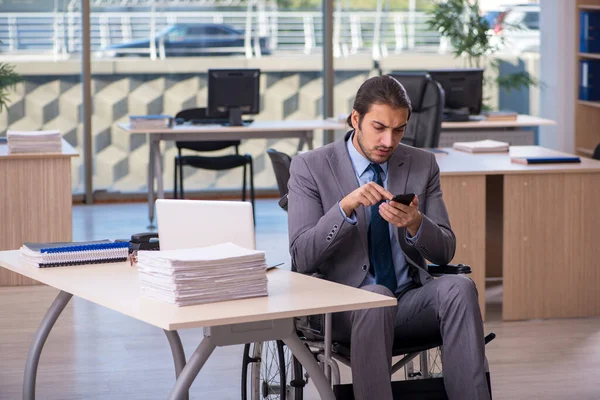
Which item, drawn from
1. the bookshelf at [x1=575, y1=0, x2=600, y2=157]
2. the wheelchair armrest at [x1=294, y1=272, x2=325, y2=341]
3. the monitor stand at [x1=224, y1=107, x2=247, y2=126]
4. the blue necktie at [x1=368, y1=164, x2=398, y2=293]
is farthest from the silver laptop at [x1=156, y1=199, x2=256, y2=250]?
the bookshelf at [x1=575, y1=0, x2=600, y2=157]

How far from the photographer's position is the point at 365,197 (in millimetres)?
3080

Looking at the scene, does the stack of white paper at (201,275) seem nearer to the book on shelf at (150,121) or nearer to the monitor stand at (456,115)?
the book on shelf at (150,121)

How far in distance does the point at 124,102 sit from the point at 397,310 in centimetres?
680

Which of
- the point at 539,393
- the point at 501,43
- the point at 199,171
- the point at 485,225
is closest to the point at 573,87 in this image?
the point at 501,43

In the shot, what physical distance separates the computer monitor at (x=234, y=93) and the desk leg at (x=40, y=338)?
4589 millimetres

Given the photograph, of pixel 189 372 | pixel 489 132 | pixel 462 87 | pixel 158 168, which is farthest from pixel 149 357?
pixel 489 132

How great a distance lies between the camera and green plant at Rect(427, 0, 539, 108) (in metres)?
9.45

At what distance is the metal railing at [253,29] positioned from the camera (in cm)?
951

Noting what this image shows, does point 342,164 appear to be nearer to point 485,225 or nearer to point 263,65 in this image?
point 485,225

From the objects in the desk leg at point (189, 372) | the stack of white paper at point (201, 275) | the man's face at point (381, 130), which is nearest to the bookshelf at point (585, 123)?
the man's face at point (381, 130)

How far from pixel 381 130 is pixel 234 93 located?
493 centimetres

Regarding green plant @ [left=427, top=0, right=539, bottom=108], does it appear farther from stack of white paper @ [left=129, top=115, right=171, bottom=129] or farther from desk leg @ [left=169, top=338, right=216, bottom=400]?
desk leg @ [left=169, top=338, right=216, bottom=400]

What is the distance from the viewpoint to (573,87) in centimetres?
954

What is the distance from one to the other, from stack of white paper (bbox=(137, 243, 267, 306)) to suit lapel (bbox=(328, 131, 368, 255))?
0.67m
